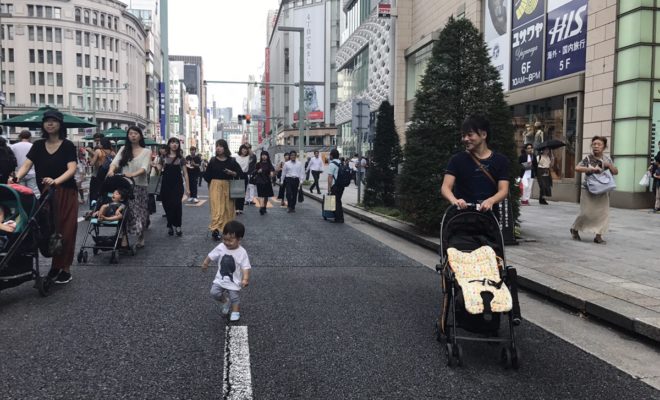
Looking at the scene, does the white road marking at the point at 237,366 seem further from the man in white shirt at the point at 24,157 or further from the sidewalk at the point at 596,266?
the man in white shirt at the point at 24,157

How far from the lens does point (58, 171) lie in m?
6.03

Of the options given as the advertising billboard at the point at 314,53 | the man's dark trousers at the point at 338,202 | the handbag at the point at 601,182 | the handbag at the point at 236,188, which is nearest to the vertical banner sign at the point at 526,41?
the man's dark trousers at the point at 338,202

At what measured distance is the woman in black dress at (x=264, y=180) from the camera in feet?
49.4

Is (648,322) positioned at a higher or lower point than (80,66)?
lower

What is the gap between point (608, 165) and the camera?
889 centimetres

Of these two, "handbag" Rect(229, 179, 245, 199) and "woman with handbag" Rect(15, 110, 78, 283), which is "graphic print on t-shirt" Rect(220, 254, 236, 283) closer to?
"woman with handbag" Rect(15, 110, 78, 283)

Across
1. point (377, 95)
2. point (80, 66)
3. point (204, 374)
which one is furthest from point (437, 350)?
point (80, 66)

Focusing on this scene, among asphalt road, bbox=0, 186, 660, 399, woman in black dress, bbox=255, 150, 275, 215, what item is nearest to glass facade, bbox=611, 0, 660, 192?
woman in black dress, bbox=255, 150, 275, 215

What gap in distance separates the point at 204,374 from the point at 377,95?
1294 inches

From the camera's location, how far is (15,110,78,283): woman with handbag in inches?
236

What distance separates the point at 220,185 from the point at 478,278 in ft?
22.3

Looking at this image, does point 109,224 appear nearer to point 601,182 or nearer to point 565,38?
point 601,182

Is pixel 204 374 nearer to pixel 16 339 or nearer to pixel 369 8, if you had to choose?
pixel 16 339

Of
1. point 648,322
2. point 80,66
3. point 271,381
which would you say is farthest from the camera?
point 80,66
